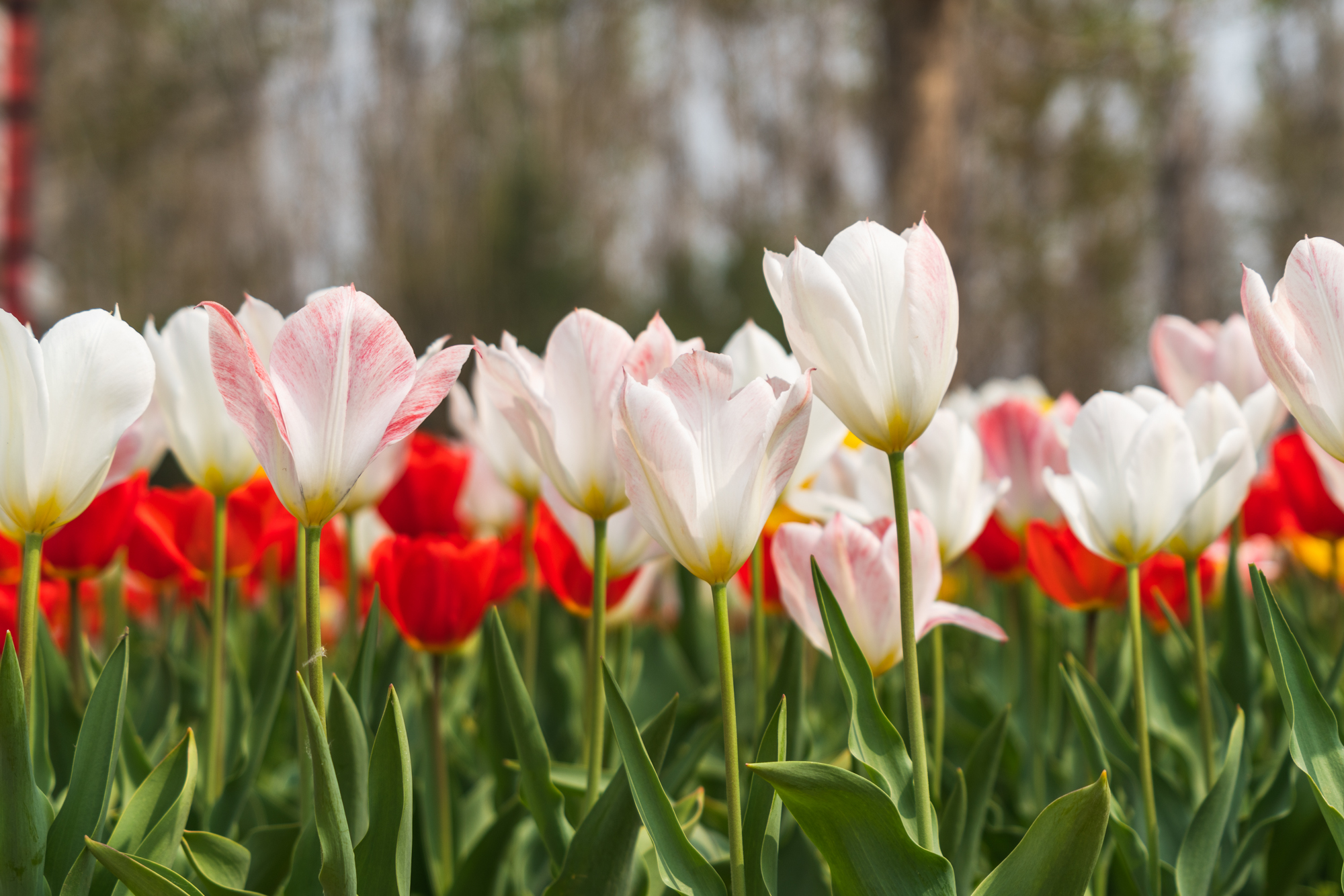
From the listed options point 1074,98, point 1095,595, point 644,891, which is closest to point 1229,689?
point 1095,595

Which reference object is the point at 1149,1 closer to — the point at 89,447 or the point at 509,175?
the point at 509,175

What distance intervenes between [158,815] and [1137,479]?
69 cm

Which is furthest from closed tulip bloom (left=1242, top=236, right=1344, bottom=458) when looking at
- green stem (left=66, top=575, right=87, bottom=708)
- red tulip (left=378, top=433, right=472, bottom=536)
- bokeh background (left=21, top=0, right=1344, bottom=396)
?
bokeh background (left=21, top=0, right=1344, bottom=396)

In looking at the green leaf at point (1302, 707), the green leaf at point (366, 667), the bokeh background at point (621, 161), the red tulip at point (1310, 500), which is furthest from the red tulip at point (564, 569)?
the bokeh background at point (621, 161)

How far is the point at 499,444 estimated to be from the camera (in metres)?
1.05

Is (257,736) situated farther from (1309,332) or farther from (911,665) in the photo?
(1309,332)

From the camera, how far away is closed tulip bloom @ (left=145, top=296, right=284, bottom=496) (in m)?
0.81

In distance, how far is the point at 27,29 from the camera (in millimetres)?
4359

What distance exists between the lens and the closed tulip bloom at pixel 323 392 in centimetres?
54

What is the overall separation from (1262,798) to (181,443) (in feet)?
2.99

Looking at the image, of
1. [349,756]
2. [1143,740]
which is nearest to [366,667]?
[349,756]

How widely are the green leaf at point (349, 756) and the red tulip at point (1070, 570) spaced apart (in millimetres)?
667

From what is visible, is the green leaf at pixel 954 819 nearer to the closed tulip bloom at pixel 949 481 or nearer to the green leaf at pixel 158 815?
the closed tulip bloom at pixel 949 481

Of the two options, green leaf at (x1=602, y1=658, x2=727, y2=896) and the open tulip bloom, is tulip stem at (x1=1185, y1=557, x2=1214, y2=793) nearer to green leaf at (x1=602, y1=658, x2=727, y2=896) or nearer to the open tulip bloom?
green leaf at (x1=602, y1=658, x2=727, y2=896)
